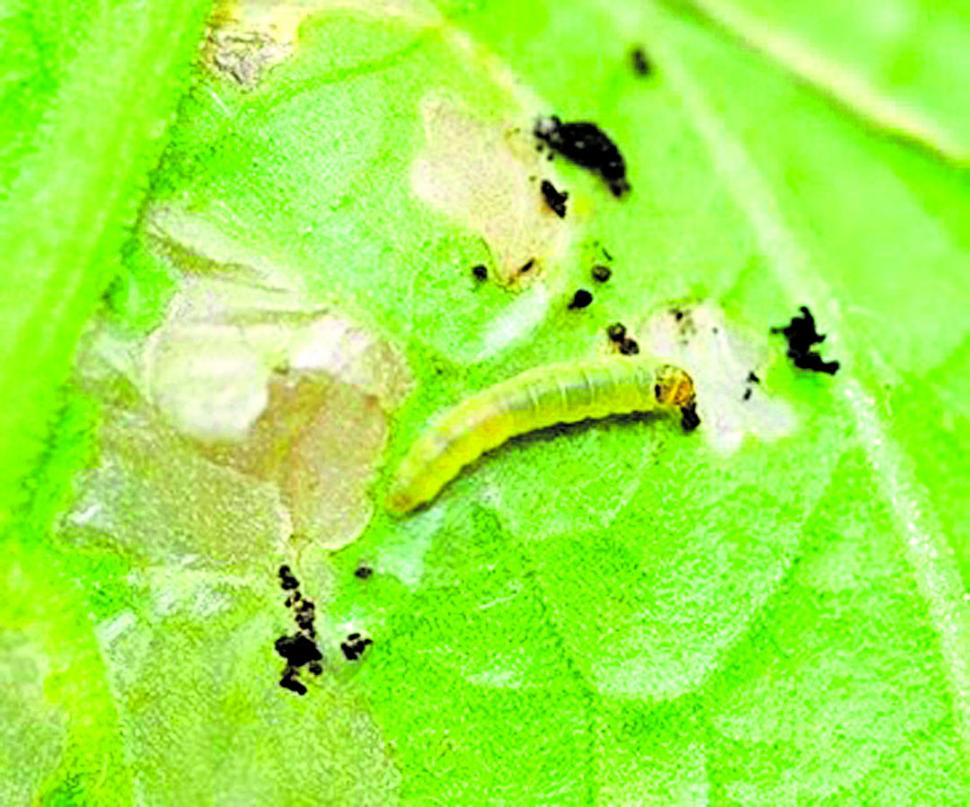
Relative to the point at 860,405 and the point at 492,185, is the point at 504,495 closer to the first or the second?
the point at 492,185

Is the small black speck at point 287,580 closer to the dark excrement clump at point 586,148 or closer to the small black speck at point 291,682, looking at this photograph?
the small black speck at point 291,682

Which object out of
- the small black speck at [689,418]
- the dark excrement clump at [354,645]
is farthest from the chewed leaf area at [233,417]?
the small black speck at [689,418]

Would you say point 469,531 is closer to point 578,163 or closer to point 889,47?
point 578,163

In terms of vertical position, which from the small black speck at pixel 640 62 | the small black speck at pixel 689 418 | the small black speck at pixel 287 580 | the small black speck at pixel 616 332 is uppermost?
the small black speck at pixel 640 62

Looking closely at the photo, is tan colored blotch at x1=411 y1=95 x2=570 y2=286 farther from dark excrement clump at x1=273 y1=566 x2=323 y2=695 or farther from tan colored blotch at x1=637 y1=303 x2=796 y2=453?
dark excrement clump at x1=273 y1=566 x2=323 y2=695

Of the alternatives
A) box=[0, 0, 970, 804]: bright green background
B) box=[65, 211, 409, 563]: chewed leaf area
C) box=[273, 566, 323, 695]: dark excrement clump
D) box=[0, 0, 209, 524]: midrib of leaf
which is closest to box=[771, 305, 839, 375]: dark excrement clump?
box=[0, 0, 970, 804]: bright green background

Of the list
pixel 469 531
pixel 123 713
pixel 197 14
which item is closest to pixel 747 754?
pixel 469 531
